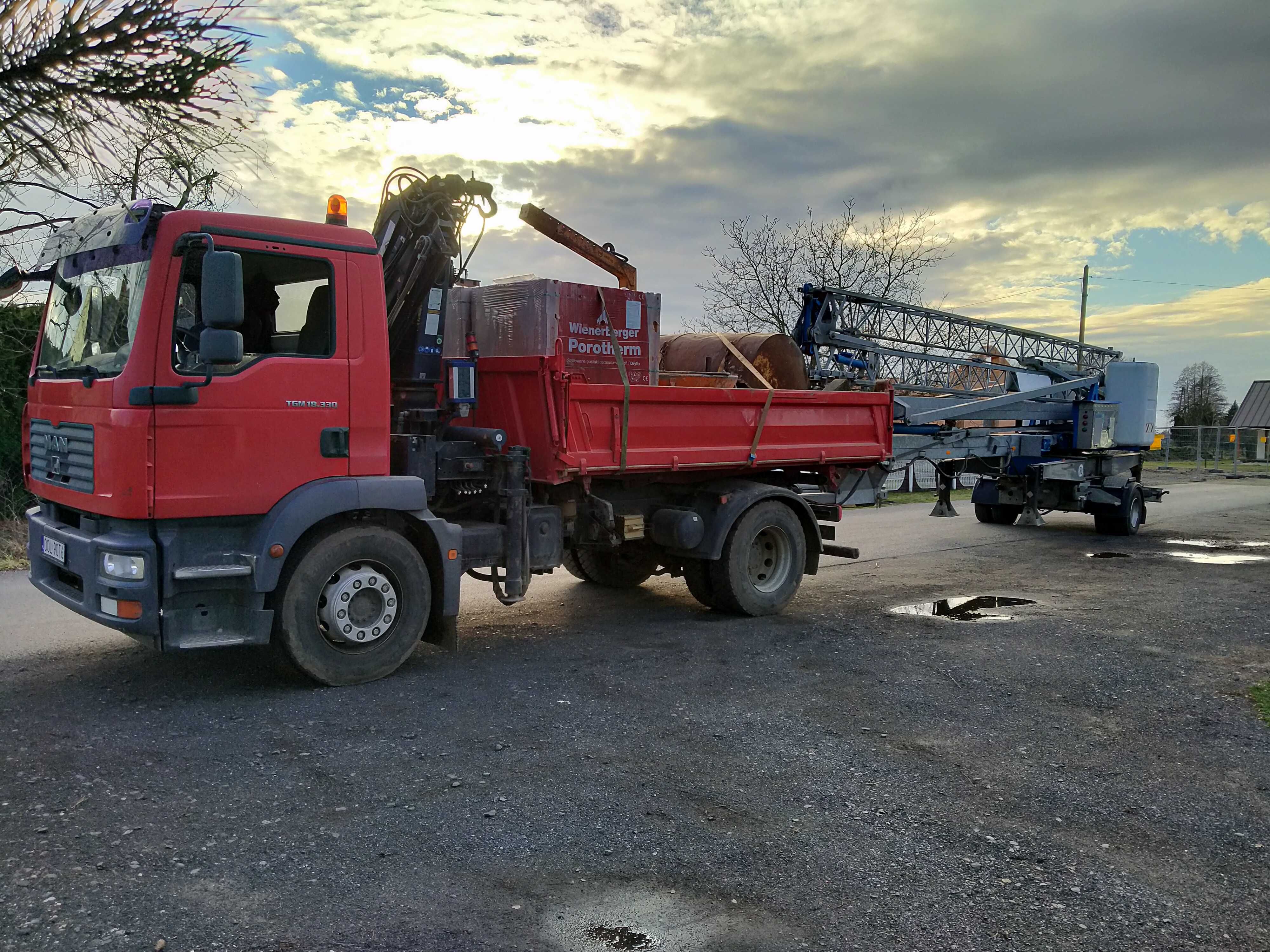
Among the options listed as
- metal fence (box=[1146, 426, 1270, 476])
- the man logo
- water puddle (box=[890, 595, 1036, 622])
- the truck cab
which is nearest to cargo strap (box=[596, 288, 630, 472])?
the truck cab

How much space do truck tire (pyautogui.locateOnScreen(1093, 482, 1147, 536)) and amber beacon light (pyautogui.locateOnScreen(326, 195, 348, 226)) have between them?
1279 cm

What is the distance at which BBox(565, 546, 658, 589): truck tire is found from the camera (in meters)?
9.23

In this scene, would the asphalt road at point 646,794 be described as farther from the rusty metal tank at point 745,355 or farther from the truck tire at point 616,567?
the rusty metal tank at point 745,355

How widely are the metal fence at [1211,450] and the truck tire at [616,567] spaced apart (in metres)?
33.2

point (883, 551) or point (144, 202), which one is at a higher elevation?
point (144, 202)

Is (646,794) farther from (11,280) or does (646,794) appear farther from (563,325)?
(11,280)

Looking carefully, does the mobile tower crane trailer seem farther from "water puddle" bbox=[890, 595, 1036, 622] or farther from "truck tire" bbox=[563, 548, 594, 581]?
"truck tire" bbox=[563, 548, 594, 581]

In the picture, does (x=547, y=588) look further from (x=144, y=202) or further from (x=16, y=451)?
(x=16, y=451)

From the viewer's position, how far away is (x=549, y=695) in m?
5.96

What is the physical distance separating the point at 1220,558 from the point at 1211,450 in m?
29.1

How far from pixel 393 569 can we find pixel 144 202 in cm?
246

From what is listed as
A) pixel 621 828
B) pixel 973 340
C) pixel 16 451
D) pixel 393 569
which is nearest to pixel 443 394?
pixel 393 569

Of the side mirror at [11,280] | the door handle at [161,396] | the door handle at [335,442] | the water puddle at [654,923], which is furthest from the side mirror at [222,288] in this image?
the water puddle at [654,923]

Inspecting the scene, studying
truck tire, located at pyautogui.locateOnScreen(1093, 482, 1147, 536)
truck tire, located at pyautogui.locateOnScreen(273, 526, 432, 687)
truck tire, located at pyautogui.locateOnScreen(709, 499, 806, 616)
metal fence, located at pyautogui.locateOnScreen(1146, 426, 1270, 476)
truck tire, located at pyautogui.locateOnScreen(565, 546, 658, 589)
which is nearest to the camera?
truck tire, located at pyautogui.locateOnScreen(273, 526, 432, 687)
